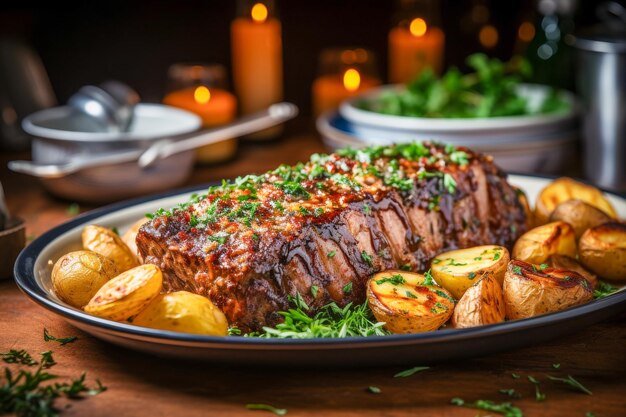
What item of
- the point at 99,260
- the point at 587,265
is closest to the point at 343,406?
the point at 99,260

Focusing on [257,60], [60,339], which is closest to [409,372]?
[60,339]

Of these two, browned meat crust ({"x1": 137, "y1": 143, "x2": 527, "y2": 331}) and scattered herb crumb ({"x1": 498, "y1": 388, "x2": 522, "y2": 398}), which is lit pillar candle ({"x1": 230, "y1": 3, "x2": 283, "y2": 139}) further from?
scattered herb crumb ({"x1": 498, "y1": 388, "x2": 522, "y2": 398})

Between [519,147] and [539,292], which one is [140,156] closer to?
[519,147]

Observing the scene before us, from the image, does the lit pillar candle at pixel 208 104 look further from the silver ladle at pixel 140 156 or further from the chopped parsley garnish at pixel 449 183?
the chopped parsley garnish at pixel 449 183

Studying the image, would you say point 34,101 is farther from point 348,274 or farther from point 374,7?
point 348,274

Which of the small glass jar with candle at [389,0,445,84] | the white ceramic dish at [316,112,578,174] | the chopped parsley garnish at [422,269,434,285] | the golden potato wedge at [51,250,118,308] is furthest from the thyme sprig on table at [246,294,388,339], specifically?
the small glass jar with candle at [389,0,445,84]
